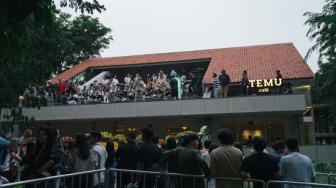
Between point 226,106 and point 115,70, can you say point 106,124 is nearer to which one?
point 115,70

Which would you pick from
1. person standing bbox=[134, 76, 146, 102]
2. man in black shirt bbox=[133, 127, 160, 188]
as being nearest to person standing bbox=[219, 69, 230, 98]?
person standing bbox=[134, 76, 146, 102]

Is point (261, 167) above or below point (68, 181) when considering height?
above

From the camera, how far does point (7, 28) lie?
228 cm

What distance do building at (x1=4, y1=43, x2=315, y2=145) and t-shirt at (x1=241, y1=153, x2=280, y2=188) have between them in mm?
12823

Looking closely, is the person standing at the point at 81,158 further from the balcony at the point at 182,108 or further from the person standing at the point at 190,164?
the balcony at the point at 182,108

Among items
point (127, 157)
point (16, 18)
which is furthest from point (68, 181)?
point (16, 18)

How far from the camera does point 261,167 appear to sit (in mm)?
4949

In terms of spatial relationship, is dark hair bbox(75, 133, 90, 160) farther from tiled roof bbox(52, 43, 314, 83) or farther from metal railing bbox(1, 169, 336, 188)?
tiled roof bbox(52, 43, 314, 83)

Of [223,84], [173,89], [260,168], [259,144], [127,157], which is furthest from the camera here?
[173,89]

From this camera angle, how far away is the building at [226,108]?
742 inches

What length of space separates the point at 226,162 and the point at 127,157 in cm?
221

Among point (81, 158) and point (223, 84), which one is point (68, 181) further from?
point (223, 84)

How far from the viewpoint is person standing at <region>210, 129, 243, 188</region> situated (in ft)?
16.4

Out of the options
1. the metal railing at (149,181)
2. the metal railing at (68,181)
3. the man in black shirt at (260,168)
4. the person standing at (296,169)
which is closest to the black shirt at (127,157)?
the metal railing at (149,181)
